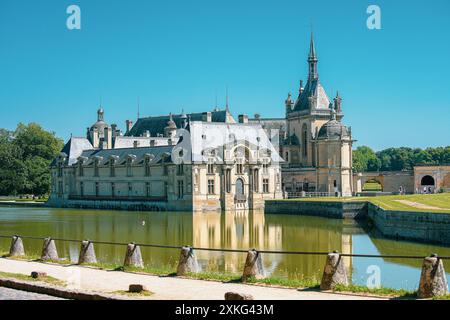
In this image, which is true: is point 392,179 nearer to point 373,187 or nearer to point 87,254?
point 373,187

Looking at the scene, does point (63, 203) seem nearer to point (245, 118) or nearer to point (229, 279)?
point (245, 118)

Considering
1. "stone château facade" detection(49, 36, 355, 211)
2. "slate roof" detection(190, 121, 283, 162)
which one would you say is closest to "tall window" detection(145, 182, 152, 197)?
"stone château facade" detection(49, 36, 355, 211)

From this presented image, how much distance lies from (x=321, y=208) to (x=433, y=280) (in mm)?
40169

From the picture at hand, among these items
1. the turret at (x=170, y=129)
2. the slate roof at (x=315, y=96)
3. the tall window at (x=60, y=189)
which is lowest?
the tall window at (x=60, y=189)

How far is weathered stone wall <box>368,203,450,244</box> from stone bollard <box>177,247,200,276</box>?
1563cm

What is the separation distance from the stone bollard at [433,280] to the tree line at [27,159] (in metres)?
79.0

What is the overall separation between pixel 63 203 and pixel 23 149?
1980 centimetres

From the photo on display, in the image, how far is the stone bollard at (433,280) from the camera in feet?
→ 46.2

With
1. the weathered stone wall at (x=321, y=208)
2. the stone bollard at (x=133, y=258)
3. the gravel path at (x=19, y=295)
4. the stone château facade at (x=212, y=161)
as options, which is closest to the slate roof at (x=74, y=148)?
the stone château facade at (x=212, y=161)

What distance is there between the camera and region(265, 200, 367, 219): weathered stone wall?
2000 inches

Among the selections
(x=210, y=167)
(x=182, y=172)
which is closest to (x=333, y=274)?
(x=210, y=167)

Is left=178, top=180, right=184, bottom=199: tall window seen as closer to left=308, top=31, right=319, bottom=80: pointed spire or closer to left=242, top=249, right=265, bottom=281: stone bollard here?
left=308, top=31, right=319, bottom=80: pointed spire

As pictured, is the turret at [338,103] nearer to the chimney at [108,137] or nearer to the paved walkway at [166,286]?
the chimney at [108,137]

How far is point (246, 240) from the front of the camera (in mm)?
35938
